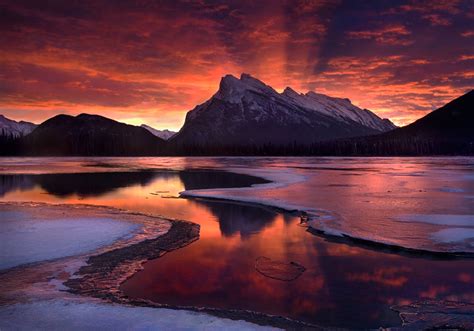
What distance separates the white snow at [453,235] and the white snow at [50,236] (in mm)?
11297

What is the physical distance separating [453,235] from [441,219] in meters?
3.33

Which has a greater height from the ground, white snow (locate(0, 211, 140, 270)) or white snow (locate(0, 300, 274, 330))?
white snow (locate(0, 211, 140, 270))

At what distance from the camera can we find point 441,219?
18484 mm

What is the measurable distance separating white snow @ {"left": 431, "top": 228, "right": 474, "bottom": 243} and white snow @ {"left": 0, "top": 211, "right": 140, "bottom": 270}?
11.3 meters

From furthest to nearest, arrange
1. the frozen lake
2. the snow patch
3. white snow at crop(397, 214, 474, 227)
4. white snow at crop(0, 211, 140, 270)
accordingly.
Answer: white snow at crop(397, 214, 474, 227) < the snow patch < white snow at crop(0, 211, 140, 270) < the frozen lake

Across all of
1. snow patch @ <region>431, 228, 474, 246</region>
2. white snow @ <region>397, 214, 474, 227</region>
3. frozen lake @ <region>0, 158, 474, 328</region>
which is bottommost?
frozen lake @ <region>0, 158, 474, 328</region>

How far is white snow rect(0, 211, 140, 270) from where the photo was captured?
42.7ft

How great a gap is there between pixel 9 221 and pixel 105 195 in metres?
13.1

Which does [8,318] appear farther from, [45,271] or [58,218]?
[58,218]

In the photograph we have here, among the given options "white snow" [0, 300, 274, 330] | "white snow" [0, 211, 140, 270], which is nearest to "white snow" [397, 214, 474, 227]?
"white snow" [0, 211, 140, 270]

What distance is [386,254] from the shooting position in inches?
532

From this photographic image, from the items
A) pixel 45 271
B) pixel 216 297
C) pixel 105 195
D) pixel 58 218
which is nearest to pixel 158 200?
pixel 105 195

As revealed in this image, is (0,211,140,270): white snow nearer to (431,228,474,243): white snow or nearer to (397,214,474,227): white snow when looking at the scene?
(431,228,474,243): white snow

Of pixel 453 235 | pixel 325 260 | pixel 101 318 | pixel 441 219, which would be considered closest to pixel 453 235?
pixel 453 235
